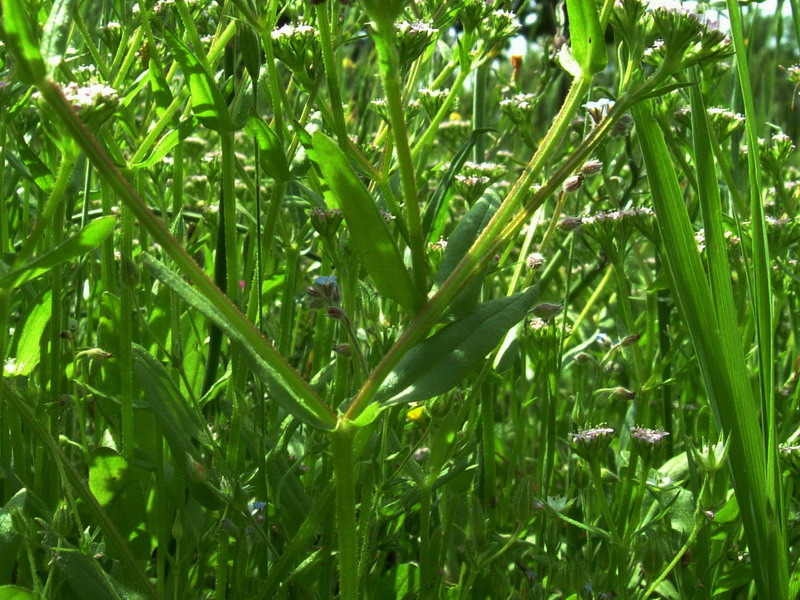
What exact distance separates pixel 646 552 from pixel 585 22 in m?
0.58

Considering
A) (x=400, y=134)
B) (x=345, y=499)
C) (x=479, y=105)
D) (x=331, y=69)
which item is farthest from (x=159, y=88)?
(x=479, y=105)

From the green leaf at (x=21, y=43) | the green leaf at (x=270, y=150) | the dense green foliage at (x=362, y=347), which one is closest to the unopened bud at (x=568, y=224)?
the dense green foliage at (x=362, y=347)

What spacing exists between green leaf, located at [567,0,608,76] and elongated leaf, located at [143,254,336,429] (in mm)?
365

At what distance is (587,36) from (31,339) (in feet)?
2.17

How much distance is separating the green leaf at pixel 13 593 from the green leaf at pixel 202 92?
48 centimetres

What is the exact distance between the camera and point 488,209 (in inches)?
35.2

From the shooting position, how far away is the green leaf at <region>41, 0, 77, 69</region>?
66 cm

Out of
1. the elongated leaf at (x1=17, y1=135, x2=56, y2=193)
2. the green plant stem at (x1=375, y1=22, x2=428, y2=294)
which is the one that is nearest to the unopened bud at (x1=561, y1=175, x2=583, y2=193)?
the green plant stem at (x1=375, y1=22, x2=428, y2=294)

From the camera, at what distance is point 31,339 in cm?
99

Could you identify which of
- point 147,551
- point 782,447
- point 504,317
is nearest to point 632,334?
point 782,447

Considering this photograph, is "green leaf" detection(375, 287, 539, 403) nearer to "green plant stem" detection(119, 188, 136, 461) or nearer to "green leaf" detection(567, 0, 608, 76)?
"green leaf" detection(567, 0, 608, 76)

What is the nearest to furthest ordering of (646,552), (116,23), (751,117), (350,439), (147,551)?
(350,439)
(751,117)
(646,552)
(147,551)
(116,23)

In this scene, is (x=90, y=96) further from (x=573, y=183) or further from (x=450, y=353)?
(x=573, y=183)

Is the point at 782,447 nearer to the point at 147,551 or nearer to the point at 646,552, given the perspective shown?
the point at 646,552
